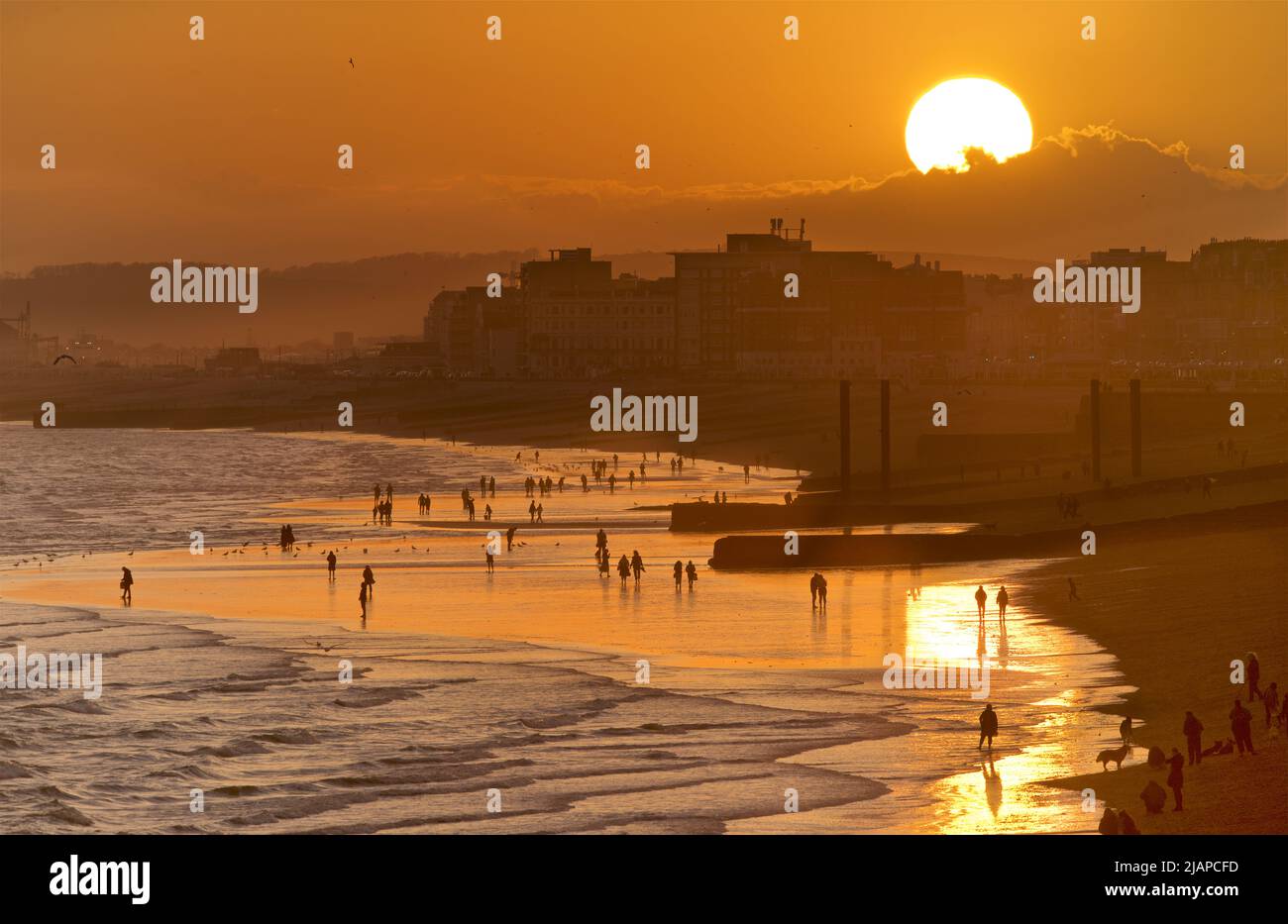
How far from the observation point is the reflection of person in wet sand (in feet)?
61.1

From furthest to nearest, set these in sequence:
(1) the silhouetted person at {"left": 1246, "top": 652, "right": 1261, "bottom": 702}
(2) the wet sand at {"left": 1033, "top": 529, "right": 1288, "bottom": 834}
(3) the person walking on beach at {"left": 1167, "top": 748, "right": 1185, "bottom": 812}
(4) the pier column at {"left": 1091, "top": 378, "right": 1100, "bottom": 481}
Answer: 1. (4) the pier column at {"left": 1091, "top": 378, "right": 1100, "bottom": 481}
2. (1) the silhouetted person at {"left": 1246, "top": 652, "right": 1261, "bottom": 702}
3. (2) the wet sand at {"left": 1033, "top": 529, "right": 1288, "bottom": 834}
4. (3) the person walking on beach at {"left": 1167, "top": 748, "right": 1185, "bottom": 812}

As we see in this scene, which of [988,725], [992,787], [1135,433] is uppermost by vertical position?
[1135,433]

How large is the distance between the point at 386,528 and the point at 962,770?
3744cm

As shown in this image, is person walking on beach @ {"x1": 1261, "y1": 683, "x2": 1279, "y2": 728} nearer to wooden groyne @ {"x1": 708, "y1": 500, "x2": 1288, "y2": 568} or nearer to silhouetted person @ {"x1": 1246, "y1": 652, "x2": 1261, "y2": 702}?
silhouetted person @ {"x1": 1246, "y1": 652, "x2": 1261, "y2": 702}

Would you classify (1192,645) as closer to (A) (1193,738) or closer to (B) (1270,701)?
(B) (1270,701)

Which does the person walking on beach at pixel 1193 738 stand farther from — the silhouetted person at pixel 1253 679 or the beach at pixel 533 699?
the silhouetted person at pixel 1253 679

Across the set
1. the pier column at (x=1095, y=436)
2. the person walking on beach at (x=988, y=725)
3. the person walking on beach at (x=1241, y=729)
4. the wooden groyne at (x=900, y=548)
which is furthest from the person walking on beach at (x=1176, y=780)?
the pier column at (x=1095, y=436)

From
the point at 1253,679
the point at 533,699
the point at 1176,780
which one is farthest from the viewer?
the point at 533,699

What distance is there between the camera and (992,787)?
19.5 meters

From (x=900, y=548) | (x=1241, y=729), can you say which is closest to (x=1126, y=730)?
(x=1241, y=729)

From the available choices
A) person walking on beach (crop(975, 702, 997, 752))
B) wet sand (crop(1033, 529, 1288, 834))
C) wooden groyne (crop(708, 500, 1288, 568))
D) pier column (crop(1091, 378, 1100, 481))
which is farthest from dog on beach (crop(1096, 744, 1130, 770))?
pier column (crop(1091, 378, 1100, 481))

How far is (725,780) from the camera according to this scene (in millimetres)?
A: 20453

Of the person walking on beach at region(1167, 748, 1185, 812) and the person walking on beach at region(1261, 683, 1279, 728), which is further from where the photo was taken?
the person walking on beach at region(1261, 683, 1279, 728)

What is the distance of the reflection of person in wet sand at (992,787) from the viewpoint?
18.6 metres
